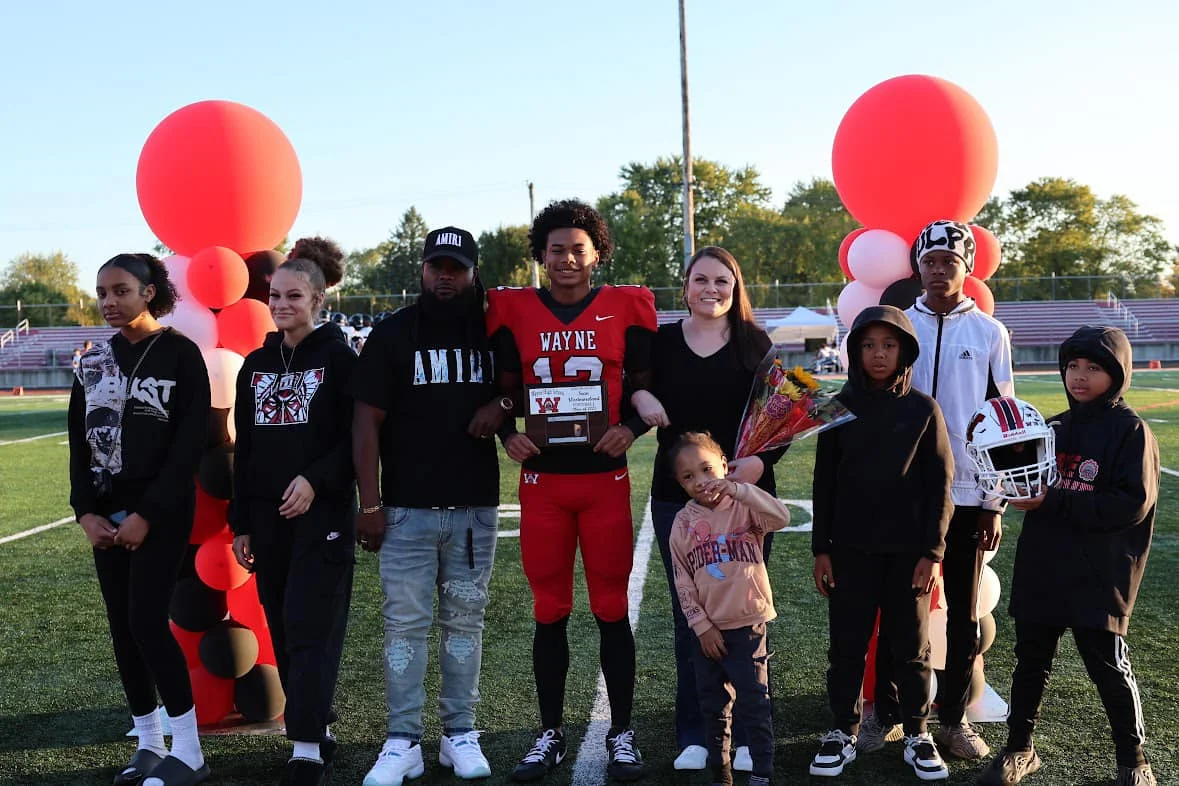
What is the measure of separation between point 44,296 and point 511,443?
71.0 m

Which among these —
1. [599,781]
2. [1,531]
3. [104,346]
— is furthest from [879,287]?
[1,531]

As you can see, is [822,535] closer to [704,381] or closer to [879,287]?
[704,381]

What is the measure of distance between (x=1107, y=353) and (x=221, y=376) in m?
3.29

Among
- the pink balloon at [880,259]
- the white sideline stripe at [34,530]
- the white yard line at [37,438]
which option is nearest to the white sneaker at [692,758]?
the pink balloon at [880,259]

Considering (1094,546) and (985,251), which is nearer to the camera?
(1094,546)

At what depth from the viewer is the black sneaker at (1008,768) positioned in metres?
3.32

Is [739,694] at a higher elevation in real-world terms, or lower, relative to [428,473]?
lower

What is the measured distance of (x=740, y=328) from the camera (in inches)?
140

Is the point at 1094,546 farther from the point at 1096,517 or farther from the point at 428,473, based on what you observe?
the point at 428,473

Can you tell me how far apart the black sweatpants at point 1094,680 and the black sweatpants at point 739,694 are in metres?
0.88

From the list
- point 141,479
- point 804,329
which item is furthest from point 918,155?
point 804,329

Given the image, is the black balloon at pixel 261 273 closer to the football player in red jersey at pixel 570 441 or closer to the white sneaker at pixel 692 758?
the football player in red jersey at pixel 570 441

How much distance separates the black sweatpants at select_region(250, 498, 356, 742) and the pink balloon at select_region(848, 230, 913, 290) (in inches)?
95.7

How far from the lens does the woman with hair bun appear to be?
3.39 metres
